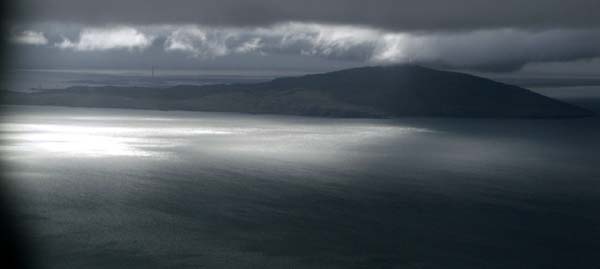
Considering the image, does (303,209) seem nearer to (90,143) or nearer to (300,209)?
(300,209)

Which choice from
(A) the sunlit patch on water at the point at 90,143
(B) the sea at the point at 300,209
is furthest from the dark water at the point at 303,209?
(A) the sunlit patch on water at the point at 90,143

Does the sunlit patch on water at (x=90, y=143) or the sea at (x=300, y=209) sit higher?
the sunlit patch on water at (x=90, y=143)

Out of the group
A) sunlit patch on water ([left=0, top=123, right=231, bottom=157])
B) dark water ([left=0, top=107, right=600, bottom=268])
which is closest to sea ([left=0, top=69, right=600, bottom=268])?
A: dark water ([left=0, top=107, right=600, bottom=268])

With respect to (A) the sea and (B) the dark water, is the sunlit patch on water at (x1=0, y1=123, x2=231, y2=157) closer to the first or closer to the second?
(A) the sea

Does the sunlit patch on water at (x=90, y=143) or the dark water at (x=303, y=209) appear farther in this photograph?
the sunlit patch on water at (x=90, y=143)

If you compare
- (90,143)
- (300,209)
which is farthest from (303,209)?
(90,143)

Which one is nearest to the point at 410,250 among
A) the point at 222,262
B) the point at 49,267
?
the point at 222,262

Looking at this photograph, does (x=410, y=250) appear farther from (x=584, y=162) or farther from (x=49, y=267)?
(x=584, y=162)

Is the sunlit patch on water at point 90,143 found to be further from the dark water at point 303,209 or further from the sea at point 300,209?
the dark water at point 303,209
